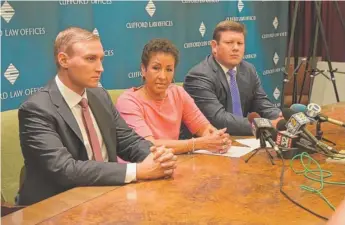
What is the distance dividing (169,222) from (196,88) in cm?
187

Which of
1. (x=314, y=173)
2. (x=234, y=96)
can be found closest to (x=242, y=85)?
(x=234, y=96)

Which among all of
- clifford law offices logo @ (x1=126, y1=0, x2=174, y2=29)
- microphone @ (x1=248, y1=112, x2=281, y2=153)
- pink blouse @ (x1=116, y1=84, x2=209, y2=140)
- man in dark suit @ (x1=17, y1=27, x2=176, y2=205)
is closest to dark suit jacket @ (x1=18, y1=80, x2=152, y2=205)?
man in dark suit @ (x1=17, y1=27, x2=176, y2=205)

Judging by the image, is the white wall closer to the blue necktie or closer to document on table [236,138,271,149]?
the blue necktie

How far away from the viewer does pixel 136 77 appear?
4.09m

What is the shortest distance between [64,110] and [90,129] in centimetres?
16

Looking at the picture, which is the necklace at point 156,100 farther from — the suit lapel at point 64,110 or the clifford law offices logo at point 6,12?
the clifford law offices logo at point 6,12

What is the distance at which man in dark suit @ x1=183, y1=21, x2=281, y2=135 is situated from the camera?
3221mm

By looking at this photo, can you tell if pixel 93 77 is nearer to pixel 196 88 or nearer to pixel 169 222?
pixel 169 222

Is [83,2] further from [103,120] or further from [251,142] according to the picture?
[251,142]

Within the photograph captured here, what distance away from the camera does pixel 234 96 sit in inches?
133

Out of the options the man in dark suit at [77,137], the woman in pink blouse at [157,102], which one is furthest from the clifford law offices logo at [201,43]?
the man in dark suit at [77,137]

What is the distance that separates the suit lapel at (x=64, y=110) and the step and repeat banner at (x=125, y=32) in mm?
1084

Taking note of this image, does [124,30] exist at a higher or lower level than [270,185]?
higher

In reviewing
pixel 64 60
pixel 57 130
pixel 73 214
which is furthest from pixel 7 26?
pixel 73 214
